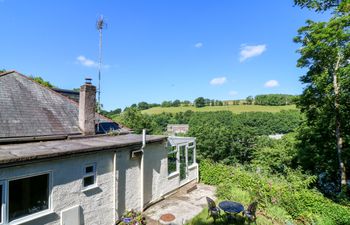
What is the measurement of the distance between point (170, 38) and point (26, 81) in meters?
15.2

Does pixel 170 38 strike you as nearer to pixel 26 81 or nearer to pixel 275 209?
pixel 26 81

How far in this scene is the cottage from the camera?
585 centimetres

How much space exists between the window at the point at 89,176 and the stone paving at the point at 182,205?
11.4 feet

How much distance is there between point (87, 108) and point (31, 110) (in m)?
2.71

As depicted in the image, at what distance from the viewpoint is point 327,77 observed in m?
13.7

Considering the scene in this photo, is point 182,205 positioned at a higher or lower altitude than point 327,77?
lower

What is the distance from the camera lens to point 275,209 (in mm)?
9898

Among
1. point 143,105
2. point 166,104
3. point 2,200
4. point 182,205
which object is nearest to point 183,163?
point 182,205

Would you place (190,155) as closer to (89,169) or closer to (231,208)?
(231,208)

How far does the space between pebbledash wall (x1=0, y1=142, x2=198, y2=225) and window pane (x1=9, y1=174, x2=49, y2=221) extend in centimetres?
23

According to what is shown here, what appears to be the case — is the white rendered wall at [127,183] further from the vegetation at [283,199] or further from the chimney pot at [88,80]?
the chimney pot at [88,80]

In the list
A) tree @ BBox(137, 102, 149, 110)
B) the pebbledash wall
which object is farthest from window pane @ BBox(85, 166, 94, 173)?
tree @ BBox(137, 102, 149, 110)

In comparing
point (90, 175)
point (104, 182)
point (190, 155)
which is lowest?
point (190, 155)

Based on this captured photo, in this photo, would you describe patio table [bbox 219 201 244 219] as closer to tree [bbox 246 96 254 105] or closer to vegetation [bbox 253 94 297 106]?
vegetation [bbox 253 94 297 106]
